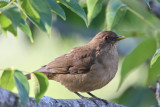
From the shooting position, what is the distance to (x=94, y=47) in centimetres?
541

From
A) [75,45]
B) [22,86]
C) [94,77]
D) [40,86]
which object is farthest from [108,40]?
[75,45]

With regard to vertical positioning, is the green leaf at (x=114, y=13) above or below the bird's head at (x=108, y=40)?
above

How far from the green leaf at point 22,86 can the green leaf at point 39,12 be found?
0.38m

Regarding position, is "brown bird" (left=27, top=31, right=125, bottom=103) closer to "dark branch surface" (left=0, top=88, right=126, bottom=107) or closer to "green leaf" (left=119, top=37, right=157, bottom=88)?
"green leaf" (left=119, top=37, right=157, bottom=88)

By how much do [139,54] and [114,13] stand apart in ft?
3.41

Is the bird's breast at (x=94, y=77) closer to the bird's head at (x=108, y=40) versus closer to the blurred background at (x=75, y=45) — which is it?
the bird's head at (x=108, y=40)

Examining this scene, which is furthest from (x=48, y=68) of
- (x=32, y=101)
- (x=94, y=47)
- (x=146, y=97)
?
(x=146, y=97)

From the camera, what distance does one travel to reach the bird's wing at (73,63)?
4934mm

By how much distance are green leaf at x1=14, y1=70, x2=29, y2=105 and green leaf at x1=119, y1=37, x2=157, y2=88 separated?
2.33 metres

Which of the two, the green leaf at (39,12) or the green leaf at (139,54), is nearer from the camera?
the green leaf at (39,12)

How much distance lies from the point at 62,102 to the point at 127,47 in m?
4.99

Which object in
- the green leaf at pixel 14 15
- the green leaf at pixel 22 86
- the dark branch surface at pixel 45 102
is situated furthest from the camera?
the dark branch surface at pixel 45 102

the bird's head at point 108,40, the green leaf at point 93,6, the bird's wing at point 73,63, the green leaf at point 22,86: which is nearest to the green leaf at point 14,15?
the green leaf at point 22,86

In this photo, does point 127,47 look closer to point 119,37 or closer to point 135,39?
point 135,39
